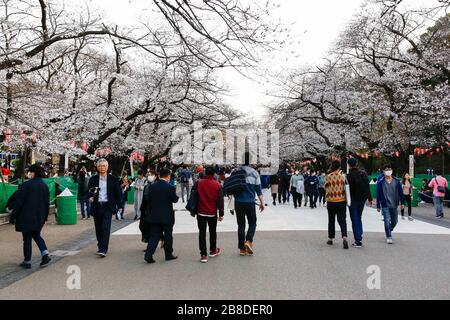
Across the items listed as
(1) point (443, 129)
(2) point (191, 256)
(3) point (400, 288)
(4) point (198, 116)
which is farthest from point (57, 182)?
(1) point (443, 129)

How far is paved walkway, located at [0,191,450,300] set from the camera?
5812 mm

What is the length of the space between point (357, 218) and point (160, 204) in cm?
395

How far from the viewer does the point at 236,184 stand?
860cm

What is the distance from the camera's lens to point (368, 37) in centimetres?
2614

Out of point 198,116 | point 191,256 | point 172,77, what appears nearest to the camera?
point 191,256

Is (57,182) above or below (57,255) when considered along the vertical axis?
above

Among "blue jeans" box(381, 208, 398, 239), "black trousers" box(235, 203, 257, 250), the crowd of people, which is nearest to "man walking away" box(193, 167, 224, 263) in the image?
the crowd of people

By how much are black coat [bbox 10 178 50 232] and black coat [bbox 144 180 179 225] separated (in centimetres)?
173

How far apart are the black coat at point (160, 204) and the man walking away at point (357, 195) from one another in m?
3.68

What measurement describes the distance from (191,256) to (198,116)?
19.9 metres

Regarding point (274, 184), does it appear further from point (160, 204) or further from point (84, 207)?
point (160, 204)

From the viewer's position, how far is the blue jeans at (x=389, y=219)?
399 inches

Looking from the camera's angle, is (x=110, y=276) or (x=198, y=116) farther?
(x=198, y=116)
